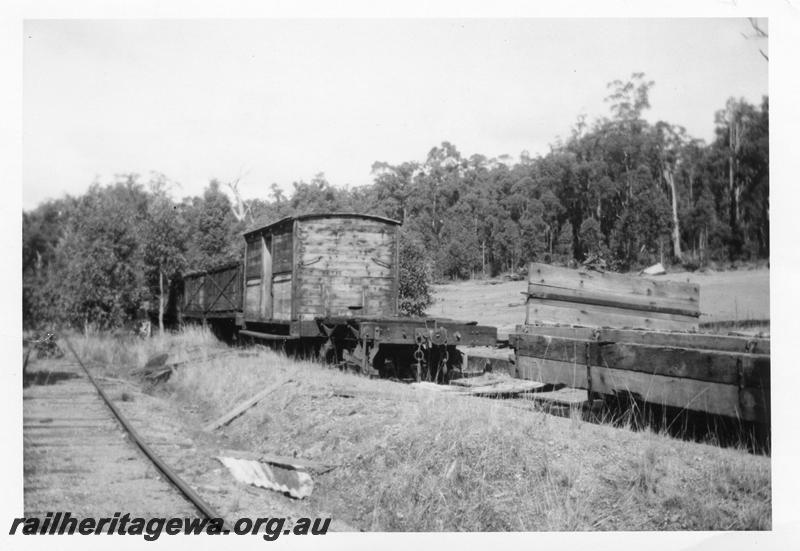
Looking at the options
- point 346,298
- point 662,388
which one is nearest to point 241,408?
point 346,298

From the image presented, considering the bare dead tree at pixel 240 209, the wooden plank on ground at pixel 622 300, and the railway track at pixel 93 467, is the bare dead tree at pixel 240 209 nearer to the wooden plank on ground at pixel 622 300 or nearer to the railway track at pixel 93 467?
the railway track at pixel 93 467

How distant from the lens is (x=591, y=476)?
13.7ft

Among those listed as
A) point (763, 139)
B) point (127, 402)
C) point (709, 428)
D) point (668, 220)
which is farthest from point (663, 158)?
point (127, 402)

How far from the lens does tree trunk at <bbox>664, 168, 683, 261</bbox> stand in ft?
40.5

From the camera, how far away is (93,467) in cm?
577

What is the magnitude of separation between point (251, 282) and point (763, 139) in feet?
34.6

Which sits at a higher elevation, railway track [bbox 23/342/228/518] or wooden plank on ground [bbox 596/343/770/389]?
wooden plank on ground [bbox 596/343/770/389]

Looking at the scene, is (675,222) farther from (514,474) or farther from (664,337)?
(514,474)

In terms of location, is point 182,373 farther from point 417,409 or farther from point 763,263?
point 763,263

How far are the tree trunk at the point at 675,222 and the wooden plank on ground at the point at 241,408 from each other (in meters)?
8.50

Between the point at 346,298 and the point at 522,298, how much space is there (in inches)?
563

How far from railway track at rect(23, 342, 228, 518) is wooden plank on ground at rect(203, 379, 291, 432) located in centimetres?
84

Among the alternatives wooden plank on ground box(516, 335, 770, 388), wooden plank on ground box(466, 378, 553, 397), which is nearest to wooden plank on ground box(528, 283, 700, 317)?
wooden plank on ground box(516, 335, 770, 388)

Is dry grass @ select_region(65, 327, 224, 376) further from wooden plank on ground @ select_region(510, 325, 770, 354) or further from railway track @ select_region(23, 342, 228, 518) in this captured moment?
wooden plank on ground @ select_region(510, 325, 770, 354)
